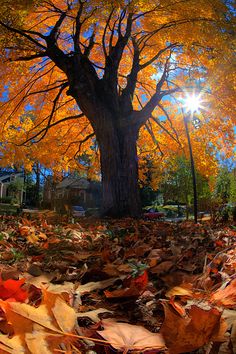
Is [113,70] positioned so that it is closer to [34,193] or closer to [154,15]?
[154,15]

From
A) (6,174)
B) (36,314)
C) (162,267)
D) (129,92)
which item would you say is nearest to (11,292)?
(36,314)

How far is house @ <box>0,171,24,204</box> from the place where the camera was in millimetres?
51719

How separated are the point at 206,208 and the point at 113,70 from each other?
103 ft

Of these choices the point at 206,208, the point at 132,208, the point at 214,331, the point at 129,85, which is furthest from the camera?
the point at 206,208

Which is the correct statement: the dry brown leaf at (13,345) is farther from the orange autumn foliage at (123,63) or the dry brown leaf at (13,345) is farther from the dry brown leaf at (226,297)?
the orange autumn foliage at (123,63)

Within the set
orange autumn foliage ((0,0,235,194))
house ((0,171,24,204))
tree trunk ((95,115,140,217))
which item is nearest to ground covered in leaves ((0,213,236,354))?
tree trunk ((95,115,140,217))

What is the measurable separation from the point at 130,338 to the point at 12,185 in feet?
176

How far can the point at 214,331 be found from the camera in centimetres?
67

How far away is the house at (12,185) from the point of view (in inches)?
2036

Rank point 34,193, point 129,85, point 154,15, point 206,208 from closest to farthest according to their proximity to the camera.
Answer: point 154,15 → point 129,85 → point 206,208 → point 34,193

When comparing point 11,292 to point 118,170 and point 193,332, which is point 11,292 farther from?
point 118,170

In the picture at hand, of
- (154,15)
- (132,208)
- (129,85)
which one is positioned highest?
(154,15)

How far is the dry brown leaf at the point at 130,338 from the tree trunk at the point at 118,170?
673 cm

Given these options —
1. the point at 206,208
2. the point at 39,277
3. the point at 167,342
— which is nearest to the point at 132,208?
the point at 39,277
